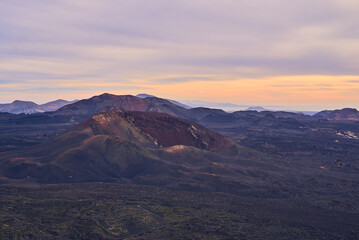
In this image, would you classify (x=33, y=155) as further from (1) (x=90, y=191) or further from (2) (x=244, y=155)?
(2) (x=244, y=155)

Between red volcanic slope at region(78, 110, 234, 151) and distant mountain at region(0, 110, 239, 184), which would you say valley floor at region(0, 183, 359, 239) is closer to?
distant mountain at region(0, 110, 239, 184)

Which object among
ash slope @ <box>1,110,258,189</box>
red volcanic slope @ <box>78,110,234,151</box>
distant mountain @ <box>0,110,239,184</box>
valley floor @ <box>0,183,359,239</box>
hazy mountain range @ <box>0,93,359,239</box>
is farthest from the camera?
red volcanic slope @ <box>78,110,234,151</box>

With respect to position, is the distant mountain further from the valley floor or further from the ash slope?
the valley floor

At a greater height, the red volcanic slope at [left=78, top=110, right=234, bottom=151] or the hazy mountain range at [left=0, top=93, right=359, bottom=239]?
the red volcanic slope at [left=78, top=110, right=234, bottom=151]

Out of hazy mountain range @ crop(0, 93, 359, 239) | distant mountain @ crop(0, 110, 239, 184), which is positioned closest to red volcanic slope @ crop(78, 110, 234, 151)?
distant mountain @ crop(0, 110, 239, 184)

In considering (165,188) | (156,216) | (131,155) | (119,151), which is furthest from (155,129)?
(156,216)

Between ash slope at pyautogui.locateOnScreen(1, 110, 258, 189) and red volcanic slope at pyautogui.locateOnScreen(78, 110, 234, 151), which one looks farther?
red volcanic slope at pyautogui.locateOnScreen(78, 110, 234, 151)

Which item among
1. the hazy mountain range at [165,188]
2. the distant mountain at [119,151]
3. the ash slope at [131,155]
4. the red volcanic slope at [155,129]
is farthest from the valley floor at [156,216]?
the red volcanic slope at [155,129]

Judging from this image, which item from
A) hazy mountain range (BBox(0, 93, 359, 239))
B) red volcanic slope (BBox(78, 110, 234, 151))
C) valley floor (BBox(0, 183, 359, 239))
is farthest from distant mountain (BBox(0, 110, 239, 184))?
valley floor (BBox(0, 183, 359, 239))

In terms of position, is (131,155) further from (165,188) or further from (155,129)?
(155,129)

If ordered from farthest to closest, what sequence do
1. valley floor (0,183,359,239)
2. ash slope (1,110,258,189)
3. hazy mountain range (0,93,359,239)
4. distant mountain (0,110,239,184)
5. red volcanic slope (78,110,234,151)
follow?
red volcanic slope (78,110,234,151) → distant mountain (0,110,239,184) → ash slope (1,110,258,189) → hazy mountain range (0,93,359,239) → valley floor (0,183,359,239)

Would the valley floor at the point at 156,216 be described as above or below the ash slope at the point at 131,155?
below

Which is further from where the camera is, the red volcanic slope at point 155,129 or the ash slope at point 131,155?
the red volcanic slope at point 155,129

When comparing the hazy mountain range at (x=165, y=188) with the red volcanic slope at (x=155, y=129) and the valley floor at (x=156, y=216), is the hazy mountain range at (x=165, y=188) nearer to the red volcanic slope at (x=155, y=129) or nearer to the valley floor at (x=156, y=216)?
the valley floor at (x=156, y=216)
